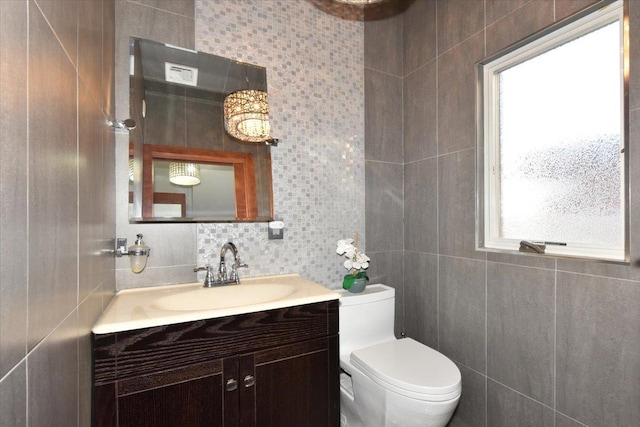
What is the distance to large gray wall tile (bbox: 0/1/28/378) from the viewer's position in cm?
42

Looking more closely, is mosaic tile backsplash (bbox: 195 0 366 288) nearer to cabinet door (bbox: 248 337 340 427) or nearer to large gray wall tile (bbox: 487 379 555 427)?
cabinet door (bbox: 248 337 340 427)

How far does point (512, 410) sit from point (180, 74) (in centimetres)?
224

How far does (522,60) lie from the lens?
1.55m

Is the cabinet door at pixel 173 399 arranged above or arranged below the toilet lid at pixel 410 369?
above

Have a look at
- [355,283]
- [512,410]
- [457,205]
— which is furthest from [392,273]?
[512,410]

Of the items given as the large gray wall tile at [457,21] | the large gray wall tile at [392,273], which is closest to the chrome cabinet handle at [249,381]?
the large gray wall tile at [392,273]

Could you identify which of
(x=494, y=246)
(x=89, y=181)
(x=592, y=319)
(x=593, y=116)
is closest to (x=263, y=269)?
(x=89, y=181)

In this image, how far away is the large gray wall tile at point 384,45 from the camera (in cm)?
208

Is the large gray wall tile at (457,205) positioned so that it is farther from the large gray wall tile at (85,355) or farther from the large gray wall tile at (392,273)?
the large gray wall tile at (85,355)

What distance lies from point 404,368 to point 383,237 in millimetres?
852

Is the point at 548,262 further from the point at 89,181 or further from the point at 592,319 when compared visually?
the point at 89,181

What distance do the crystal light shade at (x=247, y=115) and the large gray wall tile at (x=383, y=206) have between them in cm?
71

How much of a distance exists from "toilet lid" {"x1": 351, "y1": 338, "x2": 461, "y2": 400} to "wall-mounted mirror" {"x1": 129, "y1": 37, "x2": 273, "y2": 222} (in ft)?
2.89

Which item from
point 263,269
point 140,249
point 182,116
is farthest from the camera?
point 263,269
